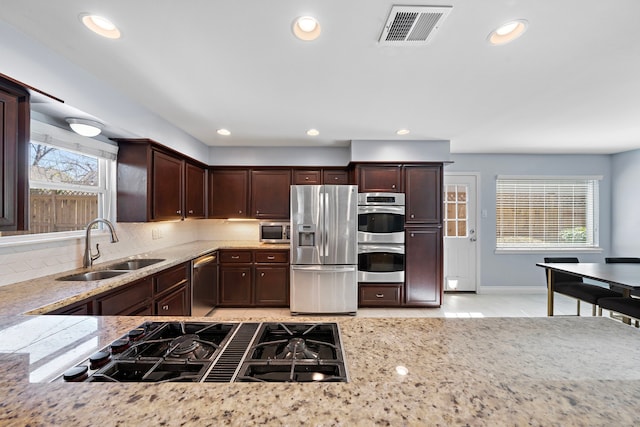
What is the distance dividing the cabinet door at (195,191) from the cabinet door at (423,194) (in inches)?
116

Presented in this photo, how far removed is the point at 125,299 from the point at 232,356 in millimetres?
1605

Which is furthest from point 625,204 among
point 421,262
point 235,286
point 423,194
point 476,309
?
point 235,286

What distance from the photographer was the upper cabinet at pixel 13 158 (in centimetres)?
138

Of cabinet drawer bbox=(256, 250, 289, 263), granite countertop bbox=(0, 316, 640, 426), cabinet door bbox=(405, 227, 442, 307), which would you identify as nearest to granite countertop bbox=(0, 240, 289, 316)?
granite countertop bbox=(0, 316, 640, 426)

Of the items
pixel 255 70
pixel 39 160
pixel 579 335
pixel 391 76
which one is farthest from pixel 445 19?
pixel 39 160

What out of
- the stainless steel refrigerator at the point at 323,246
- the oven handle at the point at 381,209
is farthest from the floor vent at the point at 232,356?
the oven handle at the point at 381,209

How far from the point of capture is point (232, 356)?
83 centimetres

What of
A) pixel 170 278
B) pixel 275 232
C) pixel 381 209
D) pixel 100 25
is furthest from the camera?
pixel 275 232

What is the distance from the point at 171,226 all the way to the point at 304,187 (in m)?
1.91

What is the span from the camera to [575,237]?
187 inches

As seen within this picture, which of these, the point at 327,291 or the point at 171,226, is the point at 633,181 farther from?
the point at 171,226

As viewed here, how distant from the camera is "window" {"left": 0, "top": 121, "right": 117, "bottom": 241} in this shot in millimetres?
1991

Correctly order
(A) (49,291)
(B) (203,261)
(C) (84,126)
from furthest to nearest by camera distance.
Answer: (B) (203,261)
(C) (84,126)
(A) (49,291)

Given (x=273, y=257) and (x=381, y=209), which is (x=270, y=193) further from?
(x=381, y=209)
